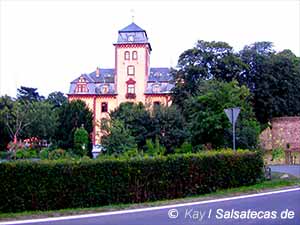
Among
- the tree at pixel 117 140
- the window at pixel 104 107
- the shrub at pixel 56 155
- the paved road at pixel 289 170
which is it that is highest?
the window at pixel 104 107

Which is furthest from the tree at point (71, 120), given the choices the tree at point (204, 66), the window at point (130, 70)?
the tree at point (204, 66)

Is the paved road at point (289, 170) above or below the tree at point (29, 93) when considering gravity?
below

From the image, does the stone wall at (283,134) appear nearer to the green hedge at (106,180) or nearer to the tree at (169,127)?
the tree at (169,127)

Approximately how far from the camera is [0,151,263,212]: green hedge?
11.8 m

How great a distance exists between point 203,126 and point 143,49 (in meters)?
43.0

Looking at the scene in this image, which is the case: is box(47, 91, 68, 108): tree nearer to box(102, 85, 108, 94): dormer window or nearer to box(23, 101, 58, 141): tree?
box(102, 85, 108, 94): dormer window

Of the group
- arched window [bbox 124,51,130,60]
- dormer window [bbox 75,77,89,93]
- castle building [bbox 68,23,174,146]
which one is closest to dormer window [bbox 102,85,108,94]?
castle building [bbox 68,23,174,146]

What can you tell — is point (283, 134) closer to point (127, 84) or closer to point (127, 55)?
point (127, 84)

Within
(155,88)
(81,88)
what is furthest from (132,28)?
(81,88)

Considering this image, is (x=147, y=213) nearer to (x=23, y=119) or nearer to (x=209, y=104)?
(x=209, y=104)

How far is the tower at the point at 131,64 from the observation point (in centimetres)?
7169

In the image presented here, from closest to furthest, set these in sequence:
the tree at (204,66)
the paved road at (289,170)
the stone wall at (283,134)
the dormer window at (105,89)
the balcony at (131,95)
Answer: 1. the paved road at (289,170)
2. the stone wall at (283,134)
3. the tree at (204,66)
4. the balcony at (131,95)
5. the dormer window at (105,89)

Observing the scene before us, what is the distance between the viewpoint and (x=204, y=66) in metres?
48.8

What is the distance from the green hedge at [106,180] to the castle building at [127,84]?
56341 millimetres
